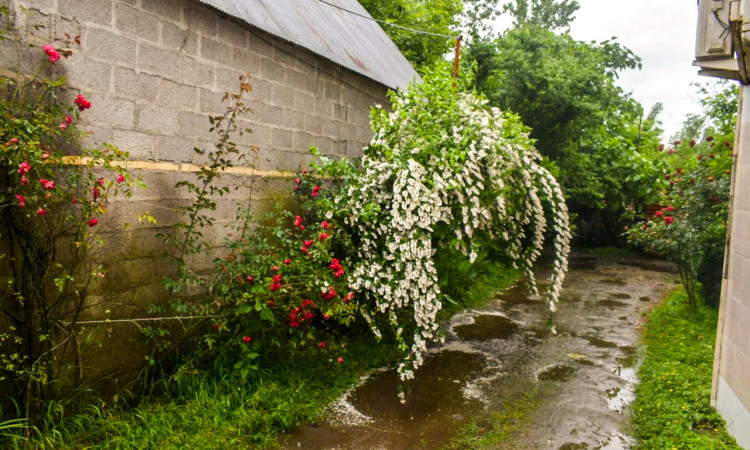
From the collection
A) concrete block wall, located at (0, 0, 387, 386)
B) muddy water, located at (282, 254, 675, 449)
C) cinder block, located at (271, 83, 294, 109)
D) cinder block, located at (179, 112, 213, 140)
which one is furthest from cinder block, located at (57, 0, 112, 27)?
muddy water, located at (282, 254, 675, 449)

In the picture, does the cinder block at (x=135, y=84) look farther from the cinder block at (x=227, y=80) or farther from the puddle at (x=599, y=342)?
the puddle at (x=599, y=342)

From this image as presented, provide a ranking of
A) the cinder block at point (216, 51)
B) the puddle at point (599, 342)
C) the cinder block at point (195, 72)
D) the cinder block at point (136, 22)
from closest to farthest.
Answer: the cinder block at point (136, 22) < the cinder block at point (195, 72) < the cinder block at point (216, 51) < the puddle at point (599, 342)

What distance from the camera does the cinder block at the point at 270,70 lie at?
4.84 meters

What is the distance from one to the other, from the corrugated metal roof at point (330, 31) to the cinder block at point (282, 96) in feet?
1.40

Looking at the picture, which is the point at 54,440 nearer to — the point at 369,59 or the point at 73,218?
the point at 73,218

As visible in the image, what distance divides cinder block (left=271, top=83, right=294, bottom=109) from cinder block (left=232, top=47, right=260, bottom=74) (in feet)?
0.91

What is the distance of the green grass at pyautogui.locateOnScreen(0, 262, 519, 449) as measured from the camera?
327 cm

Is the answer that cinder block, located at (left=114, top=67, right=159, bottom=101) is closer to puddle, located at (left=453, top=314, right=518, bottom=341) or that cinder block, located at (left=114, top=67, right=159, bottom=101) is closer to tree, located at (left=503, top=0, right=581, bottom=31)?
puddle, located at (left=453, top=314, right=518, bottom=341)

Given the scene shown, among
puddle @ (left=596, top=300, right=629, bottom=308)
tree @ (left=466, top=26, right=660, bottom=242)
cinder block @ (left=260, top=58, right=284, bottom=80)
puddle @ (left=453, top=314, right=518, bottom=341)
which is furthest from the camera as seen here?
tree @ (left=466, top=26, right=660, bottom=242)

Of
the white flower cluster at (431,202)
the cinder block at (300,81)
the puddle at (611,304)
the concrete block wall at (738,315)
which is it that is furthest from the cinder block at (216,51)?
the puddle at (611,304)

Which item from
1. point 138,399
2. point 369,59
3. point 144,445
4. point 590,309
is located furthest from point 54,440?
point 590,309

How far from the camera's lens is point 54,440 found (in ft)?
10.2

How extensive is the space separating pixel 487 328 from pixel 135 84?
466 cm

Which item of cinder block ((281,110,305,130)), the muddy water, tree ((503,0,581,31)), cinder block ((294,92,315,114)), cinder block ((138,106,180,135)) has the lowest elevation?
the muddy water
